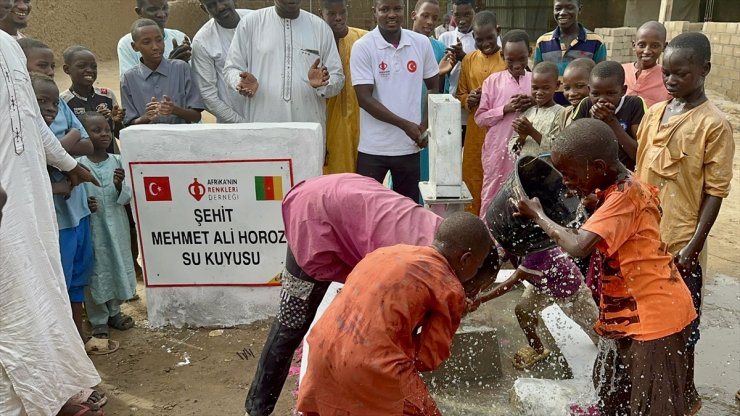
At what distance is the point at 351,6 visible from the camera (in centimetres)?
1399

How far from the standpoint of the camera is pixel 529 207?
2404 mm

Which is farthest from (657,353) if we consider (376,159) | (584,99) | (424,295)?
(376,159)

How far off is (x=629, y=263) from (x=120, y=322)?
3214 mm

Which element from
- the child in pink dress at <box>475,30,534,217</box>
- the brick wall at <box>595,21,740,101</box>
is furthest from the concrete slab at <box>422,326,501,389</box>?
the brick wall at <box>595,21,740,101</box>

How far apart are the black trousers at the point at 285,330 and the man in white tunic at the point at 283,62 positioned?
6.35 feet

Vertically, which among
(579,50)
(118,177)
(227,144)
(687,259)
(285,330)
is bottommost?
(285,330)

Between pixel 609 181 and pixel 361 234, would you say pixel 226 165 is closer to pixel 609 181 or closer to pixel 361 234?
pixel 361 234

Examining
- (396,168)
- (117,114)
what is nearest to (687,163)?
(396,168)

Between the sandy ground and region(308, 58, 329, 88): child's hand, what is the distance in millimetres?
1672

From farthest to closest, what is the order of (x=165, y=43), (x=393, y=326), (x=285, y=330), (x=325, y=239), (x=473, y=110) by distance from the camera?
(x=165, y=43)
(x=473, y=110)
(x=285, y=330)
(x=325, y=239)
(x=393, y=326)

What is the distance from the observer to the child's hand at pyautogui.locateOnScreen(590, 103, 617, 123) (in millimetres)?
3391

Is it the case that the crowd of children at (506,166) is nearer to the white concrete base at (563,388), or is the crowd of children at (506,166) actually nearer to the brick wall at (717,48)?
the white concrete base at (563,388)

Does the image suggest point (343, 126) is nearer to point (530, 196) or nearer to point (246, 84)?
point (246, 84)

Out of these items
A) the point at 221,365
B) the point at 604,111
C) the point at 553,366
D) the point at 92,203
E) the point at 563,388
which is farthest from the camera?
the point at 92,203
